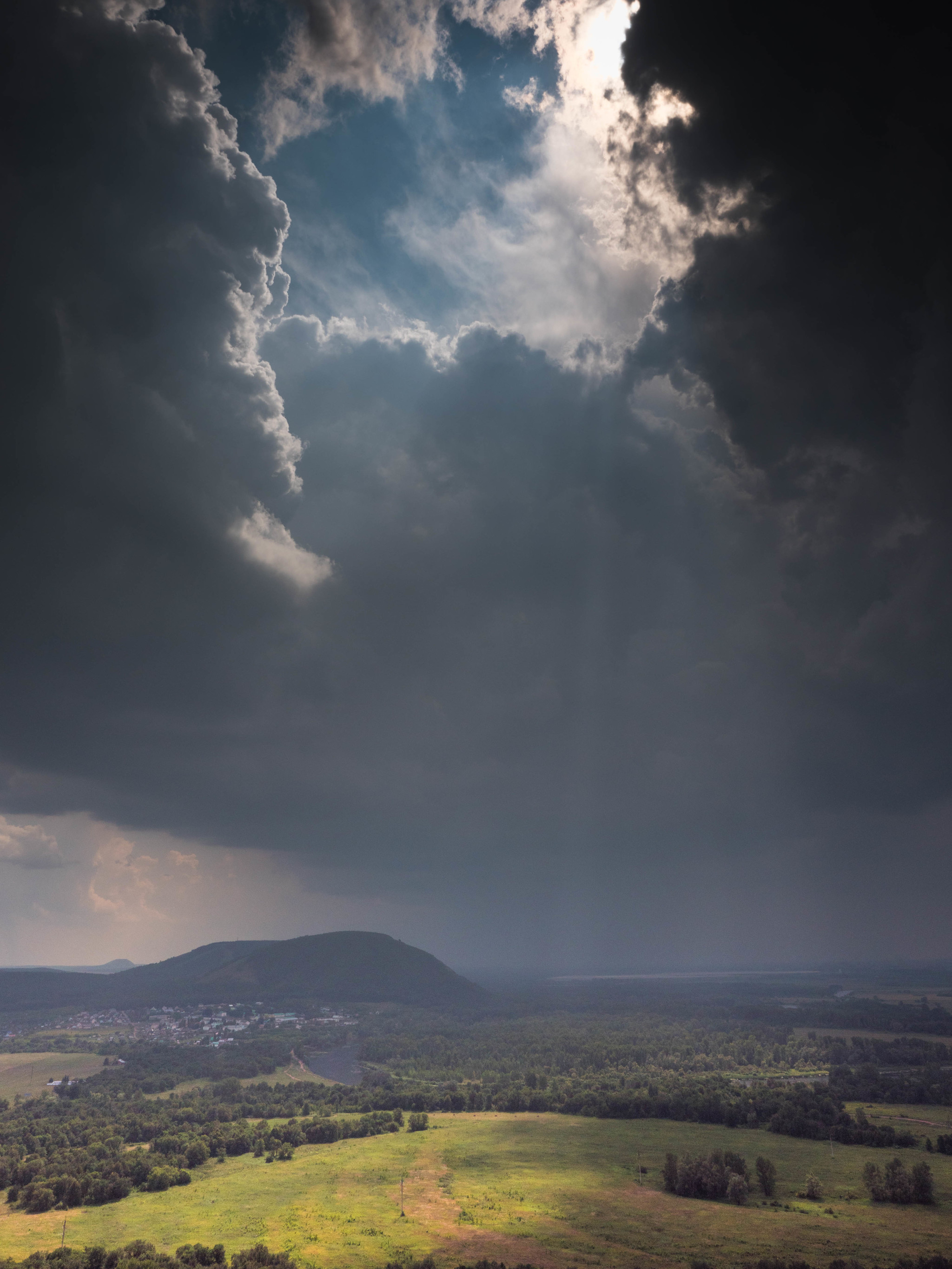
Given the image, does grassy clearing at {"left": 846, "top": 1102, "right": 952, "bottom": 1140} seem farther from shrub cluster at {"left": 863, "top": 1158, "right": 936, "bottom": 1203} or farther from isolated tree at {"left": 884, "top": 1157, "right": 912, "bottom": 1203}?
isolated tree at {"left": 884, "top": 1157, "right": 912, "bottom": 1203}

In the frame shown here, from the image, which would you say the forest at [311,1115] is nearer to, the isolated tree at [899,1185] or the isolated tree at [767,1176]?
the isolated tree at [899,1185]

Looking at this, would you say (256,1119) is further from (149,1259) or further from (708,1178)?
(708,1178)

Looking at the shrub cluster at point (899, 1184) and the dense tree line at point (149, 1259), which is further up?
the dense tree line at point (149, 1259)

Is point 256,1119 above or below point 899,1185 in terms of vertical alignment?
below

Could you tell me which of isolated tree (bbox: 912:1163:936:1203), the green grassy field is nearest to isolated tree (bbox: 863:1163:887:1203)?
the green grassy field

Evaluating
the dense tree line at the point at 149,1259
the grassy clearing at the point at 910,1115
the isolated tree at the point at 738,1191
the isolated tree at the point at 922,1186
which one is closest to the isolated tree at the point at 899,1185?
the isolated tree at the point at 922,1186

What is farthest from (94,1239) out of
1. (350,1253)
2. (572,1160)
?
(572,1160)

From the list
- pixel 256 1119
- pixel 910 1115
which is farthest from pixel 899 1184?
pixel 256 1119
